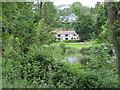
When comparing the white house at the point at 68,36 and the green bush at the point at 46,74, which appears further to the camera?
the white house at the point at 68,36

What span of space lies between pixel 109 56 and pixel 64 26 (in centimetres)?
133

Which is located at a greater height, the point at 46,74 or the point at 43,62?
the point at 43,62

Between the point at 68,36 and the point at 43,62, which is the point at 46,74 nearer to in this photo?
the point at 43,62

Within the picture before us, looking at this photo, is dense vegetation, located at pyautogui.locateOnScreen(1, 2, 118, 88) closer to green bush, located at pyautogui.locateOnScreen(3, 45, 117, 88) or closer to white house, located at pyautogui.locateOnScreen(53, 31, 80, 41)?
green bush, located at pyautogui.locateOnScreen(3, 45, 117, 88)

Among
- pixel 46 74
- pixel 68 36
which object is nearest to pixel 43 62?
pixel 46 74

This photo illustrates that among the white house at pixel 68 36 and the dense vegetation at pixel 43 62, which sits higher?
the white house at pixel 68 36

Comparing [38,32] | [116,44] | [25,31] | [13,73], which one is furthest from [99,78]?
[25,31]

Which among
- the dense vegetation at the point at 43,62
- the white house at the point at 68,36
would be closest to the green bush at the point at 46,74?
the dense vegetation at the point at 43,62

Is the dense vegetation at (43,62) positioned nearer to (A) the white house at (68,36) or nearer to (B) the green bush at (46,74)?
(B) the green bush at (46,74)

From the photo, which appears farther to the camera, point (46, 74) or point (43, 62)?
point (43, 62)

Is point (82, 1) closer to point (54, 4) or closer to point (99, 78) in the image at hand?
point (54, 4)

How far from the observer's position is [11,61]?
6.15 ft

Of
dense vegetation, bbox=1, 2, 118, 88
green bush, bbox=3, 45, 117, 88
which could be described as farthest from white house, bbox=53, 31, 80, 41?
green bush, bbox=3, 45, 117, 88

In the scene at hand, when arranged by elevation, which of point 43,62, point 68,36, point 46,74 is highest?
point 68,36
